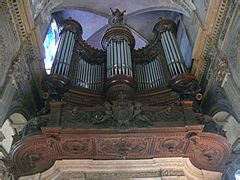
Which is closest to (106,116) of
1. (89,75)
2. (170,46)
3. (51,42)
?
(89,75)

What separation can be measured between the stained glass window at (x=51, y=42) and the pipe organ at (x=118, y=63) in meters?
0.64

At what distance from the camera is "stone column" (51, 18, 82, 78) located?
430 inches

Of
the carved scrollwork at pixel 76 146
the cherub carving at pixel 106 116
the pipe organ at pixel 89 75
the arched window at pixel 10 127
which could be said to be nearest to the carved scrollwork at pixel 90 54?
the pipe organ at pixel 89 75

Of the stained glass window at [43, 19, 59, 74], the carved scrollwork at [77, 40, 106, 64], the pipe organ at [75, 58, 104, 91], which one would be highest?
the stained glass window at [43, 19, 59, 74]

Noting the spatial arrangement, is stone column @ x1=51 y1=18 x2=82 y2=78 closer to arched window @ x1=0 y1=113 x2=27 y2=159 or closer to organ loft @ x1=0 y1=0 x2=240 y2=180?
organ loft @ x1=0 y1=0 x2=240 y2=180

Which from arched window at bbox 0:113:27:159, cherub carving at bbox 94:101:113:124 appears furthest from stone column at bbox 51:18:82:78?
cherub carving at bbox 94:101:113:124

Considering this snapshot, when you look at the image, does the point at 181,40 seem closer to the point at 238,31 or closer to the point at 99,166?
the point at 238,31

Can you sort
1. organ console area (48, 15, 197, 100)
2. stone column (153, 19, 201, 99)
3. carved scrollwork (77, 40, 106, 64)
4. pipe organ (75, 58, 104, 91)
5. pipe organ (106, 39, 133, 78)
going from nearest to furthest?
stone column (153, 19, 201, 99), organ console area (48, 15, 197, 100), pipe organ (106, 39, 133, 78), pipe organ (75, 58, 104, 91), carved scrollwork (77, 40, 106, 64)

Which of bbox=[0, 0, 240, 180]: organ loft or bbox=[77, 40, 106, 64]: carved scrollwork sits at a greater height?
bbox=[77, 40, 106, 64]: carved scrollwork

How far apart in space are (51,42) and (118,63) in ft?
11.8

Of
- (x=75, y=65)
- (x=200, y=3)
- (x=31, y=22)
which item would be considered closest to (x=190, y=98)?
(x=200, y=3)

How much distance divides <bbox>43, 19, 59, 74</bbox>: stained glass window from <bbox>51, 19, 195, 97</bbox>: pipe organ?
2.10ft

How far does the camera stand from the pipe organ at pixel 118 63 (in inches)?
418

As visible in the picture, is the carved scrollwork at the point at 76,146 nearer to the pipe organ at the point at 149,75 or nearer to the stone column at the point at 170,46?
the pipe organ at the point at 149,75
